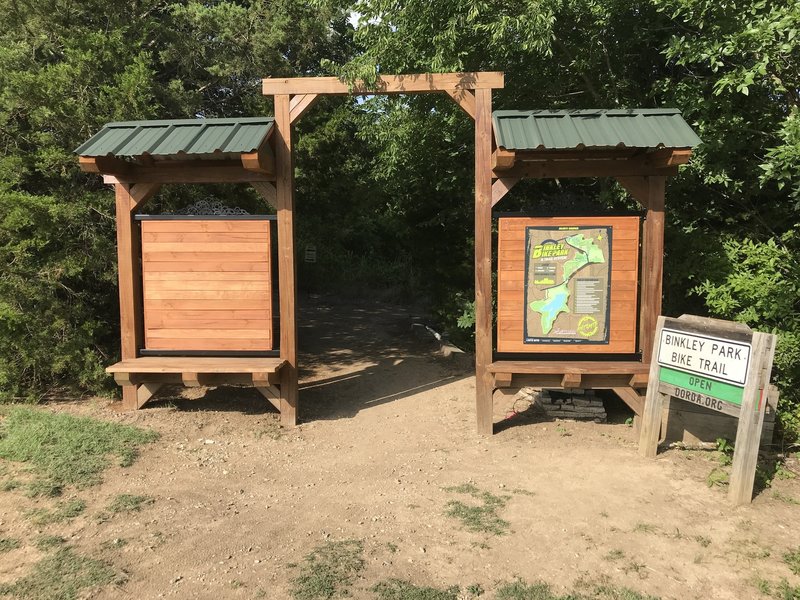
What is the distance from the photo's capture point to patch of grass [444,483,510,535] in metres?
4.00

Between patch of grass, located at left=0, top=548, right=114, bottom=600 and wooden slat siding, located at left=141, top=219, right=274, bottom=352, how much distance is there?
10.2ft

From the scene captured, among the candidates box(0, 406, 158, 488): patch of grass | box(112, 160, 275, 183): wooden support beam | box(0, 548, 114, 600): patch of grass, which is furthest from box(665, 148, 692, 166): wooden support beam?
box(0, 406, 158, 488): patch of grass

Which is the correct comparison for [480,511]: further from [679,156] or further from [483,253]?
[679,156]

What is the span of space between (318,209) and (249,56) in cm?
296

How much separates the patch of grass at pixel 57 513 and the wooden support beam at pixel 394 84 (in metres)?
4.32

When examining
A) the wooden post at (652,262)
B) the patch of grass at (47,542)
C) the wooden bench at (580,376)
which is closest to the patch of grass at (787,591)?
the wooden bench at (580,376)

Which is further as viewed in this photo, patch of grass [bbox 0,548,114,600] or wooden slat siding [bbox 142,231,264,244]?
wooden slat siding [bbox 142,231,264,244]

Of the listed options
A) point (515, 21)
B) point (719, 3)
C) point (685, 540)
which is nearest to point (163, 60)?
point (515, 21)

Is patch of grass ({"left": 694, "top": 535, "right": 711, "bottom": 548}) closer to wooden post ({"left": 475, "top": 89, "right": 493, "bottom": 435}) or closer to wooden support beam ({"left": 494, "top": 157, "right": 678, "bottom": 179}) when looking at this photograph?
wooden post ({"left": 475, "top": 89, "right": 493, "bottom": 435})

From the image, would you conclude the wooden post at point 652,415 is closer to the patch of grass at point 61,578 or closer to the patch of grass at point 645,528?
the patch of grass at point 645,528

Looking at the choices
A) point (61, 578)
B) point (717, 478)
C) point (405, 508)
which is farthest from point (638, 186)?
point (61, 578)

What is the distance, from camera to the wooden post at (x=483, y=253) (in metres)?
5.98

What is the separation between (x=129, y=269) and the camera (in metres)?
6.41

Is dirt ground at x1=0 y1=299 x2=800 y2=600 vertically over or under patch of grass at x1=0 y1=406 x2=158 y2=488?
under
